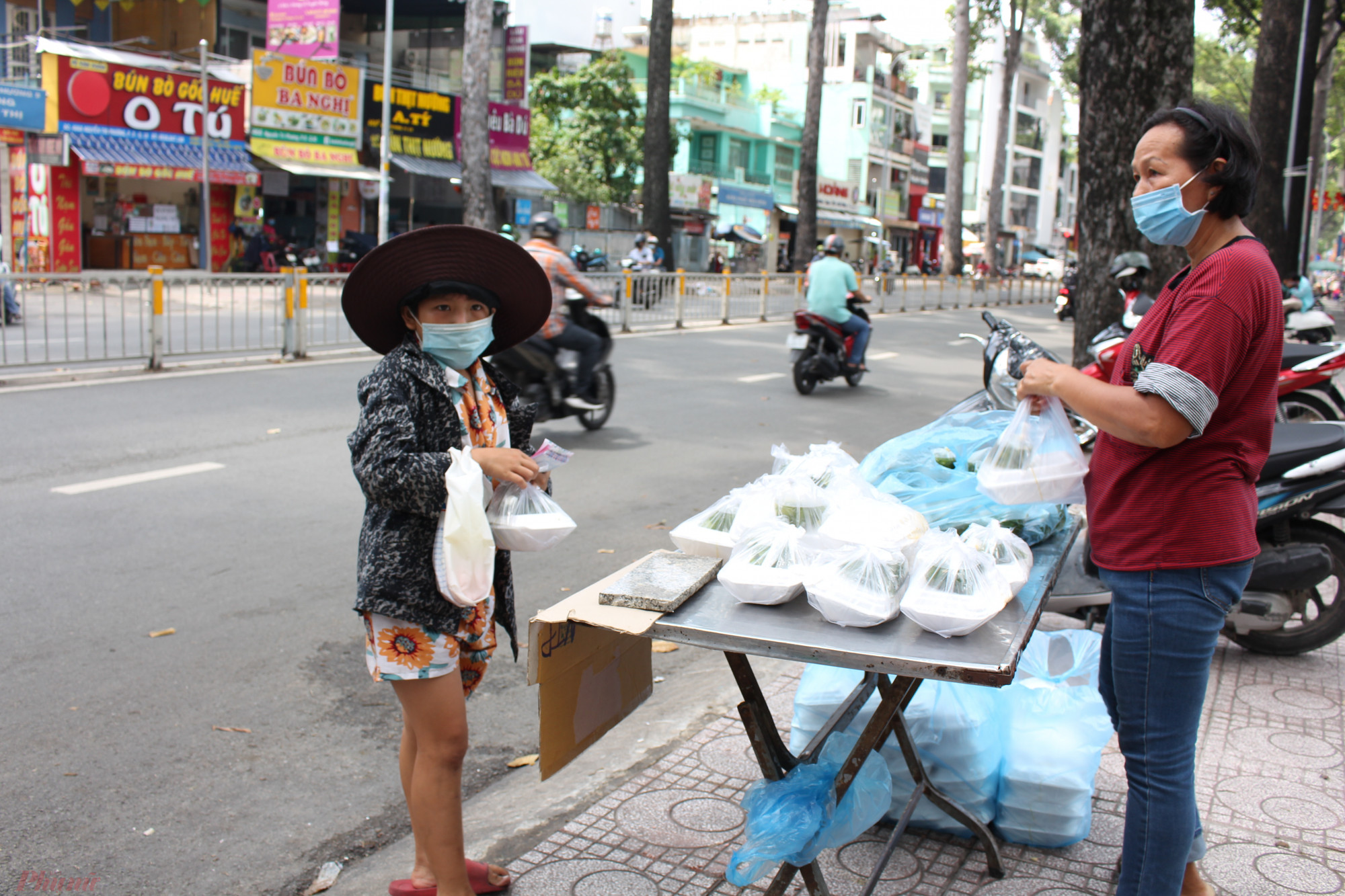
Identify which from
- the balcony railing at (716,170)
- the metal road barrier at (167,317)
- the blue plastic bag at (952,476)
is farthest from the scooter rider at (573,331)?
the balcony railing at (716,170)

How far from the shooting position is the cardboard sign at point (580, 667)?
2.25 m

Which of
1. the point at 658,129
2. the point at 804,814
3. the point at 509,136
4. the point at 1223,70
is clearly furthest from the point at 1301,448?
the point at 1223,70

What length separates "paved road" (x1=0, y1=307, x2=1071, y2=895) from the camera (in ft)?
10.3

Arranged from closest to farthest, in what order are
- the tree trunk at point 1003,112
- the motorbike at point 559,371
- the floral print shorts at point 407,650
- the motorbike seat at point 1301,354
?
the floral print shorts at point 407,650
the motorbike seat at point 1301,354
the motorbike at point 559,371
the tree trunk at point 1003,112

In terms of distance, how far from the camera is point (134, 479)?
22.6 feet

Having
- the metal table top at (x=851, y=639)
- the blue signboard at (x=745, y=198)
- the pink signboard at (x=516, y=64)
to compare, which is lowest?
the metal table top at (x=851, y=639)

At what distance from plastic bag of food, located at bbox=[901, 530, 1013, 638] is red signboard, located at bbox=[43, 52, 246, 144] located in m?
25.4

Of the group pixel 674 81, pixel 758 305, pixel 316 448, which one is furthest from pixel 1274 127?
pixel 674 81

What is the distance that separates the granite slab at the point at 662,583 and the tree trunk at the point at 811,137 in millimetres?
26576

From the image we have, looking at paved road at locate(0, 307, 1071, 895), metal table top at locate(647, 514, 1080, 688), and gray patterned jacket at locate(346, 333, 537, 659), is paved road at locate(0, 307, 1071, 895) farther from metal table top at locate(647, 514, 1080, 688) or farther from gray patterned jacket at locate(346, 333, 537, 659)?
metal table top at locate(647, 514, 1080, 688)

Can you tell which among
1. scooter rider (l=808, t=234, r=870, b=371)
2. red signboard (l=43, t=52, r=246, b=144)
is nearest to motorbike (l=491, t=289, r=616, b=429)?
scooter rider (l=808, t=234, r=870, b=371)

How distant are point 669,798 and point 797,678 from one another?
106cm

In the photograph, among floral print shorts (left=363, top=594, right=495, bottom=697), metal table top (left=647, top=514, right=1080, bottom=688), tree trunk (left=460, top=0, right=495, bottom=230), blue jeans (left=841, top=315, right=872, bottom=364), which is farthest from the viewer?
tree trunk (left=460, top=0, right=495, bottom=230)

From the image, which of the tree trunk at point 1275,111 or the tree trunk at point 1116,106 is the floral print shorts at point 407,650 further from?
the tree trunk at point 1275,111
